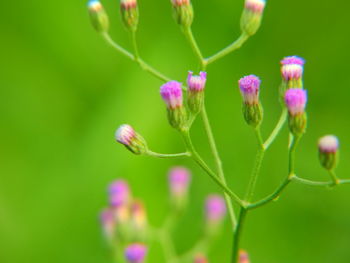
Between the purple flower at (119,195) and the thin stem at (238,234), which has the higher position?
the purple flower at (119,195)

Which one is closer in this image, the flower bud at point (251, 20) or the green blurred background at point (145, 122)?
the flower bud at point (251, 20)

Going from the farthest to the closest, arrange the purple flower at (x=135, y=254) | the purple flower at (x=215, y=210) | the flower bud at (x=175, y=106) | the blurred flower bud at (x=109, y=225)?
the purple flower at (x=215, y=210) < the blurred flower bud at (x=109, y=225) < the purple flower at (x=135, y=254) < the flower bud at (x=175, y=106)

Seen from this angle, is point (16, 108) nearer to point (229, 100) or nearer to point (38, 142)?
point (38, 142)

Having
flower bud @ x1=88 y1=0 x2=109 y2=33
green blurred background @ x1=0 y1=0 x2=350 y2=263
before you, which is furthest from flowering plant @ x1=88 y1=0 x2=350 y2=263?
green blurred background @ x1=0 y1=0 x2=350 y2=263

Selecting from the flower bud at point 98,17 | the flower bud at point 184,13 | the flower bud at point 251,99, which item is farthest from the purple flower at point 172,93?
the flower bud at point 98,17

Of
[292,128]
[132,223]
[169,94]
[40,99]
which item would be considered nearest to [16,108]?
[40,99]

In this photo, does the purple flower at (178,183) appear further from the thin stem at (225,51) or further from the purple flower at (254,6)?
the purple flower at (254,6)

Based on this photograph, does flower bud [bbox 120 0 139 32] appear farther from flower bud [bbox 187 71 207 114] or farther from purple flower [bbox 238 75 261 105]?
purple flower [bbox 238 75 261 105]
